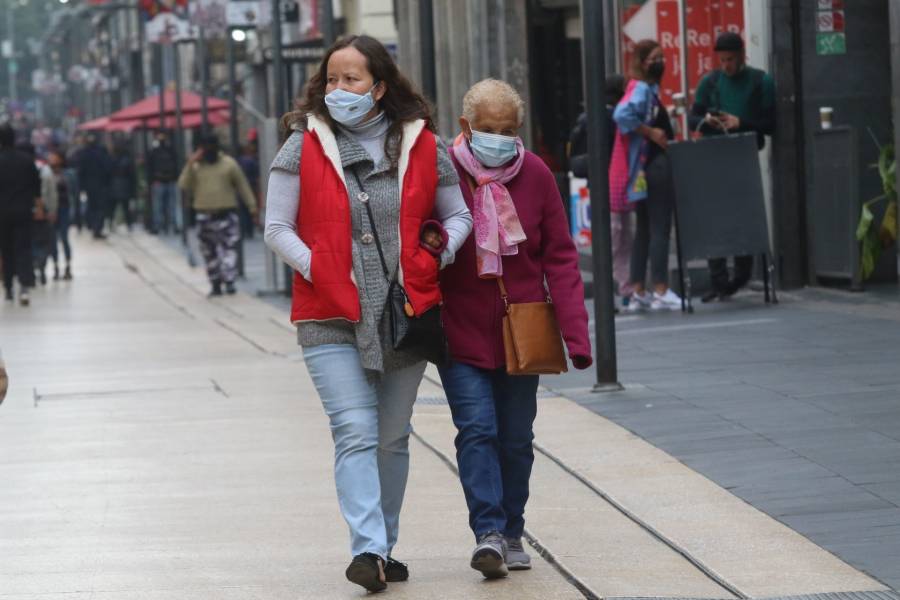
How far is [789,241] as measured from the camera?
15828 mm

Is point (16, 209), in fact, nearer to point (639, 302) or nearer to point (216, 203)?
point (216, 203)

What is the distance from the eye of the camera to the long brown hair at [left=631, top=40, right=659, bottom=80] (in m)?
14.8

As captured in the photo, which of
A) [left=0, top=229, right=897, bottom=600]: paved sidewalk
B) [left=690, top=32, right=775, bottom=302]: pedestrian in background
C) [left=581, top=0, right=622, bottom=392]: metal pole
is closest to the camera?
[left=0, top=229, right=897, bottom=600]: paved sidewalk

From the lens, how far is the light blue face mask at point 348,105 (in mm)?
6176

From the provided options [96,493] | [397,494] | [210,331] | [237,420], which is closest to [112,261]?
[210,331]

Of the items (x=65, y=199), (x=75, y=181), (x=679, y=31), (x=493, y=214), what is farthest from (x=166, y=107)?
(x=493, y=214)

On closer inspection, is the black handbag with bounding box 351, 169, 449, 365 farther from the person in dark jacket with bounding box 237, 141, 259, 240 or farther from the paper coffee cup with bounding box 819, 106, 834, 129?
the person in dark jacket with bounding box 237, 141, 259, 240

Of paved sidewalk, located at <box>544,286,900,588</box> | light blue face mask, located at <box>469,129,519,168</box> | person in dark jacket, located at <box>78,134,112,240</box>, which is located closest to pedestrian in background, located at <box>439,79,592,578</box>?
light blue face mask, located at <box>469,129,519,168</box>

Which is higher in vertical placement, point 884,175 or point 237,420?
point 884,175

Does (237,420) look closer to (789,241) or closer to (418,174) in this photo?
(418,174)

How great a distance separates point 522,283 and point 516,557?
2.78 feet

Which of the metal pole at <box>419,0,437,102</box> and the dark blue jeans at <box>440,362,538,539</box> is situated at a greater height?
the metal pole at <box>419,0,437,102</box>

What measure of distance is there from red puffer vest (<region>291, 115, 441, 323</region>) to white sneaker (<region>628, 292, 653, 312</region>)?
8.86m

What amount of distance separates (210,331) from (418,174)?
11.8 m
